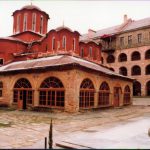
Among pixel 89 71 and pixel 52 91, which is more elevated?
pixel 89 71

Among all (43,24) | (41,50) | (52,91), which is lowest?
(52,91)

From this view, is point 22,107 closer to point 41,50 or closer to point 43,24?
point 41,50

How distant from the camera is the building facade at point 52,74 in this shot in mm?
18859

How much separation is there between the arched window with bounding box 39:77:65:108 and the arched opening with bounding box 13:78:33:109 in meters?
1.47

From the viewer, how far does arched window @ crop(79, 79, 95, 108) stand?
1941cm

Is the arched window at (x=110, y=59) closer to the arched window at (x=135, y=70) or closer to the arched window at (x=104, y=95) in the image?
the arched window at (x=135, y=70)

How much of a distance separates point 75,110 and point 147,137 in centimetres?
902

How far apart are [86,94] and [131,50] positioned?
2638 cm

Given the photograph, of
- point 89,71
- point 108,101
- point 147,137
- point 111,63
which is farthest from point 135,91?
point 147,137

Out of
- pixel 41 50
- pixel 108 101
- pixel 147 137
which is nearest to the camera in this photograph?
pixel 147 137

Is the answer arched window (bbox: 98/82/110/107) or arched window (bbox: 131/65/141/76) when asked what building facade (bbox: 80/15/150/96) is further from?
arched window (bbox: 98/82/110/107)

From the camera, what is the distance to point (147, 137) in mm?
9828

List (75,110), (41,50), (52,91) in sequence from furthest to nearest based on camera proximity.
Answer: (41,50)
(52,91)
(75,110)

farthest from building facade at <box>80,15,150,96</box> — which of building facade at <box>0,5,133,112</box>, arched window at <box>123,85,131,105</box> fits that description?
arched window at <box>123,85,131,105</box>
